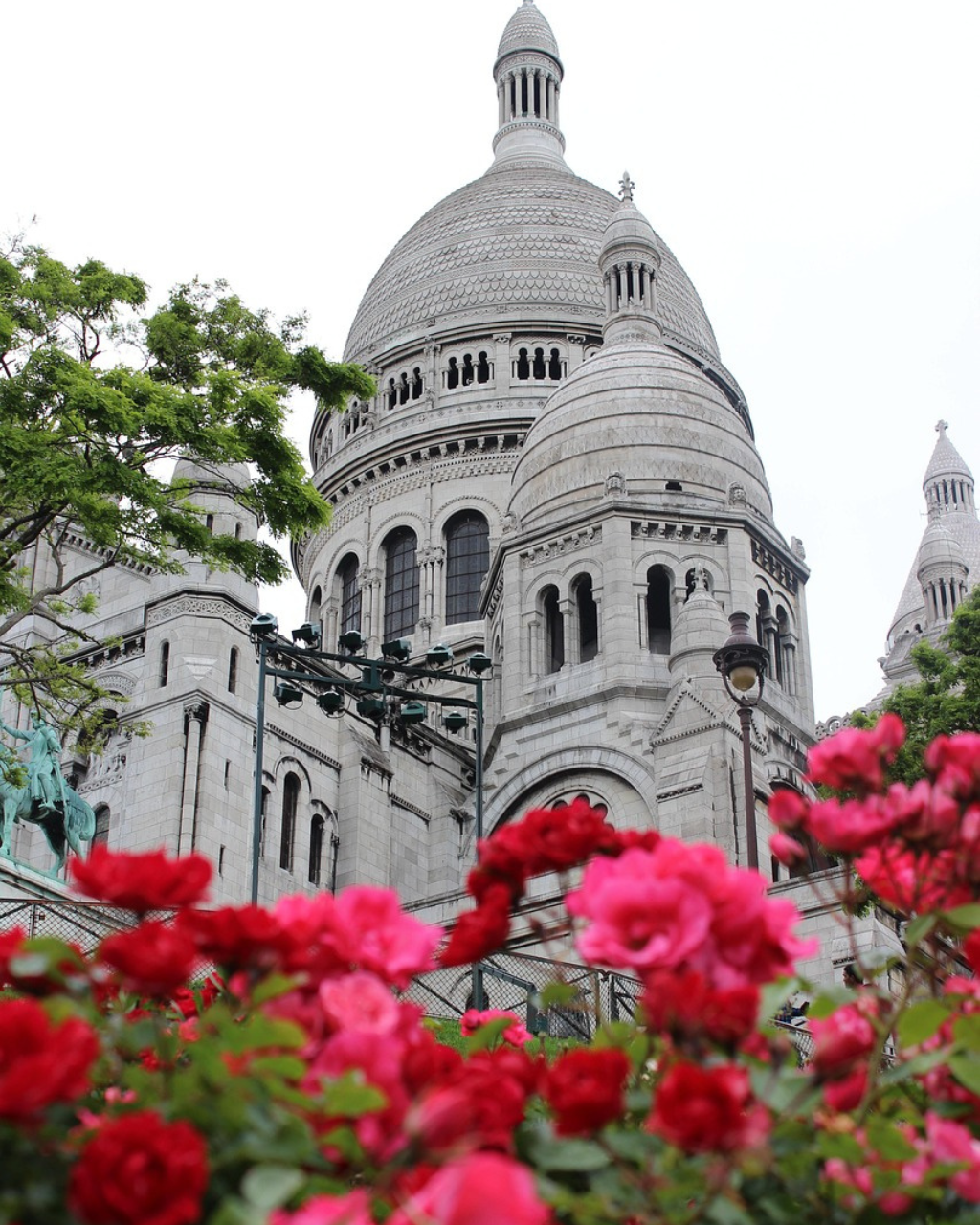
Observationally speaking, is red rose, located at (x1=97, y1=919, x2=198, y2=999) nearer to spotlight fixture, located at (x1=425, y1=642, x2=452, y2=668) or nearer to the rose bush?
the rose bush

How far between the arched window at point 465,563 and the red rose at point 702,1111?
52.1 m

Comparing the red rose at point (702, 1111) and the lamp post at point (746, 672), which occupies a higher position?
the lamp post at point (746, 672)

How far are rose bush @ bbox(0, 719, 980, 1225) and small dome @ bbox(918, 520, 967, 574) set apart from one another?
68.7 metres

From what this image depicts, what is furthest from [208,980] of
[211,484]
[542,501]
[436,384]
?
[436,384]

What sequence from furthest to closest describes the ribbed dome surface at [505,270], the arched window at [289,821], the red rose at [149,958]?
the ribbed dome surface at [505,270] < the arched window at [289,821] < the red rose at [149,958]

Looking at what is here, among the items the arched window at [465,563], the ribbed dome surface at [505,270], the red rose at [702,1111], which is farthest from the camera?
the ribbed dome surface at [505,270]

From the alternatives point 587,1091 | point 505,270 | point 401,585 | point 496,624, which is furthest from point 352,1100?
point 505,270

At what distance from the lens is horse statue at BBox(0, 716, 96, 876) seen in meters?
25.1

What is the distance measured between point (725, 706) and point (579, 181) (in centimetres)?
4289

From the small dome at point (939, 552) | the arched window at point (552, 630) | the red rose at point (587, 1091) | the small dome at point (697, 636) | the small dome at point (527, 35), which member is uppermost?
the small dome at point (527, 35)

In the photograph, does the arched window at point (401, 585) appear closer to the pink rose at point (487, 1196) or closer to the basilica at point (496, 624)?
the basilica at point (496, 624)

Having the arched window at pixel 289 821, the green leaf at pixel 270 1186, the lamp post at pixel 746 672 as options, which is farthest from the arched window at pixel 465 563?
the green leaf at pixel 270 1186

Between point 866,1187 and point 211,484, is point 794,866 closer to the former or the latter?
point 866,1187

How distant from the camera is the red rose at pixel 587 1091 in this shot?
3988 mm
